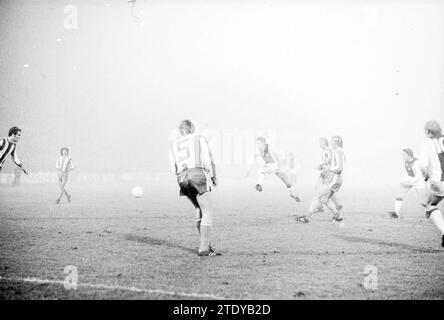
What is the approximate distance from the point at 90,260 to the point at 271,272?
3.17 m

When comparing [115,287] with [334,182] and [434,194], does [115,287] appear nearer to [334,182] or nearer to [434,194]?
[434,194]

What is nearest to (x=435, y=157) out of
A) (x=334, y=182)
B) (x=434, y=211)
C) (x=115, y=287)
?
(x=434, y=211)

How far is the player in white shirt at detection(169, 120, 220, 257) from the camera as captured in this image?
8.47 metres

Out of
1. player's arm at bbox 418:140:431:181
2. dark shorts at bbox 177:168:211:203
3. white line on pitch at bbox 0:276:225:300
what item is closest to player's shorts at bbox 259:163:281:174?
player's arm at bbox 418:140:431:181

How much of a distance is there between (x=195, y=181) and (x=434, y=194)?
15.5ft

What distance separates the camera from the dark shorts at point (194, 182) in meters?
8.47

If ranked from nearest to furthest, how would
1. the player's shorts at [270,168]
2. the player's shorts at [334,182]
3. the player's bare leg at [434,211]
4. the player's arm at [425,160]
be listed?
the player's arm at [425,160], the player's bare leg at [434,211], the player's shorts at [334,182], the player's shorts at [270,168]

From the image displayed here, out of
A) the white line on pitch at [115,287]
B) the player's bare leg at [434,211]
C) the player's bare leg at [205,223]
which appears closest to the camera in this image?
the white line on pitch at [115,287]

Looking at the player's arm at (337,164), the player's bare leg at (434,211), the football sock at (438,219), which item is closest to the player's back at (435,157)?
the player's bare leg at (434,211)

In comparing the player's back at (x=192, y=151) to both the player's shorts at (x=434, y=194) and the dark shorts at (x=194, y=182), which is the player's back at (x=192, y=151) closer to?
the dark shorts at (x=194, y=182)

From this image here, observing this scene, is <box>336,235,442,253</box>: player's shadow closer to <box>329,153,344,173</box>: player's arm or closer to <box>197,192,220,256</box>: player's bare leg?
<box>329,153,344,173</box>: player's arm

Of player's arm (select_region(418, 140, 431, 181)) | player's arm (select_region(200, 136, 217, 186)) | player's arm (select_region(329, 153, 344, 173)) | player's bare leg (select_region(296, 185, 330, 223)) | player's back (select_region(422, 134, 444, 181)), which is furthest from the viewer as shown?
player's arm (select_region(329, 153, 344, 173))

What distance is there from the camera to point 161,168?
7069cm
